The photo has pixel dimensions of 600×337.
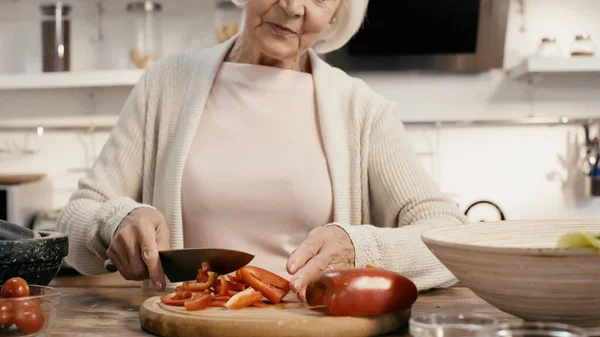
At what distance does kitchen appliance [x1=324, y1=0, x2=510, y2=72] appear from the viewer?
316 centimetres

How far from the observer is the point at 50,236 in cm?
103

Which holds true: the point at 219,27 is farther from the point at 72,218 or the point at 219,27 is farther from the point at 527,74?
the point at 72,218

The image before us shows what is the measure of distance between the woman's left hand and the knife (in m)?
0.08

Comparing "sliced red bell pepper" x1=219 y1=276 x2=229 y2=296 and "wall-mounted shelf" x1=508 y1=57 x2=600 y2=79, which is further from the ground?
"wall-mounted shelf" x1=508 y1=57 x2=600 y2=79

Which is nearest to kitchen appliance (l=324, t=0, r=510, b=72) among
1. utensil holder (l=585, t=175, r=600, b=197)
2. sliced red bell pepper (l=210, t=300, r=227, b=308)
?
utensil holder (l=585, t=175, r=600, b=197)

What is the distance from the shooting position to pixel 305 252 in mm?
1074

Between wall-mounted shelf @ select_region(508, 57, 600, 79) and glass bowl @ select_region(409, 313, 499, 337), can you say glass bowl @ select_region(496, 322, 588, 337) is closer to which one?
glass bowl @ select_region(409, 313, 499, 337)

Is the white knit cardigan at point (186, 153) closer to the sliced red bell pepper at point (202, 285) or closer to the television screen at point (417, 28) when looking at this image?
the sliced red bell pepper at point (202, 285)

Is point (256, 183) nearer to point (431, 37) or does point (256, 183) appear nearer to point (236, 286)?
point (236, 286)

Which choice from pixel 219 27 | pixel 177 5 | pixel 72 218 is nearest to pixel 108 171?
pixel 72 218

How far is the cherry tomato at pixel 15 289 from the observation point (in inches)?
33.9

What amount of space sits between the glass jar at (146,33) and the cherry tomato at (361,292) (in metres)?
2.41

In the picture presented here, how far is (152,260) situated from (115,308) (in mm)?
89

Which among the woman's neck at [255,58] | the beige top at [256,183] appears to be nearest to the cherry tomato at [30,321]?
the beige top at [256,183]
